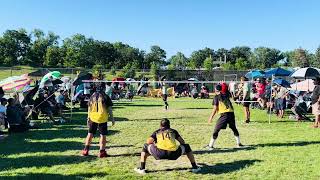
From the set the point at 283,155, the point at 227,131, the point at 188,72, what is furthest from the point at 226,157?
the point at 188,72

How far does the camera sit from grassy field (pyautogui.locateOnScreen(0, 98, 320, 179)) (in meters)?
8.88

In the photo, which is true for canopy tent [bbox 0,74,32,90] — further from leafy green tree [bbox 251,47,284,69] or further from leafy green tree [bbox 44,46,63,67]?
leafy green tree [bbox 251,47,284,69]

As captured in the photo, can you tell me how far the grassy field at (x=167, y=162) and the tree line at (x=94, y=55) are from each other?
68645 millimetres

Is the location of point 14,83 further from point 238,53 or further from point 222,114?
point 238,53

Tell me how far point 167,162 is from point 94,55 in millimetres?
106374

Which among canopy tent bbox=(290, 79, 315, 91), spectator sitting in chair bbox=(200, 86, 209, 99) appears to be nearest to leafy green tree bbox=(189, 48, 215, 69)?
spectator sitting in chair bbox=(200, 86, 209, 99)

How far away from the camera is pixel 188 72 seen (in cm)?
4806

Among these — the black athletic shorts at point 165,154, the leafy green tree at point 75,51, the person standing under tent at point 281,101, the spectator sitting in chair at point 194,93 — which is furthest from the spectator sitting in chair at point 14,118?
the leafy green tree at point 75,51

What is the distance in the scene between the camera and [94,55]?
114 m

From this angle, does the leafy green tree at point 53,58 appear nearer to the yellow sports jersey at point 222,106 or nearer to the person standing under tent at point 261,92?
the person standing under tent at point 261,92

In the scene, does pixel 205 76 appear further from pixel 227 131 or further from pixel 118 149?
pixel 118 149

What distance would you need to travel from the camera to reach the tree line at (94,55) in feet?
318

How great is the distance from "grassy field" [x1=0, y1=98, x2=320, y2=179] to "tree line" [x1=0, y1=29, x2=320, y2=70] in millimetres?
68645

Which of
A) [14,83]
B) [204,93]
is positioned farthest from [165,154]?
[204,93]
